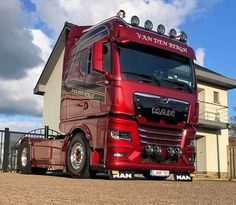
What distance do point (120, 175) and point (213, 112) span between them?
21.0 metres

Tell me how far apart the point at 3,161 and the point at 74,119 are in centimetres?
608

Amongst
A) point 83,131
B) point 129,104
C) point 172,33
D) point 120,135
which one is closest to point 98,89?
point 129,104

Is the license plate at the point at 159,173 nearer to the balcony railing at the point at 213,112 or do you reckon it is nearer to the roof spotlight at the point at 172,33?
the roof spotlight at the point at 172,33

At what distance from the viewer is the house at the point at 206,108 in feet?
93.7

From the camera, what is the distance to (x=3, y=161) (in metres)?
16.5

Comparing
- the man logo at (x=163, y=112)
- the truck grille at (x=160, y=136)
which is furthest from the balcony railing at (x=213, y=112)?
the man logo at (x=163, y=112)

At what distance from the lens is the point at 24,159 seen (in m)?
13.9

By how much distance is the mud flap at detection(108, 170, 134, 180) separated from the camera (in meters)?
9.94

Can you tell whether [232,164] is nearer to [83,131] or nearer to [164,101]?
[164,101]

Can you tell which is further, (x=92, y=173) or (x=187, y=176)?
(x=187, y=176)

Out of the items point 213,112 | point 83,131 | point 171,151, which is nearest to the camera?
point 171,151

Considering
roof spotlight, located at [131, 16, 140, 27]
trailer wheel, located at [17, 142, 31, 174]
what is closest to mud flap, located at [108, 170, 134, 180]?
roof spotlight, located at [131, 16, 140, 27]

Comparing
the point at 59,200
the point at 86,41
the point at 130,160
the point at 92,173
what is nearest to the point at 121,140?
the point at 130,160

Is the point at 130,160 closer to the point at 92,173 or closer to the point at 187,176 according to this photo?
the point at 92,173
